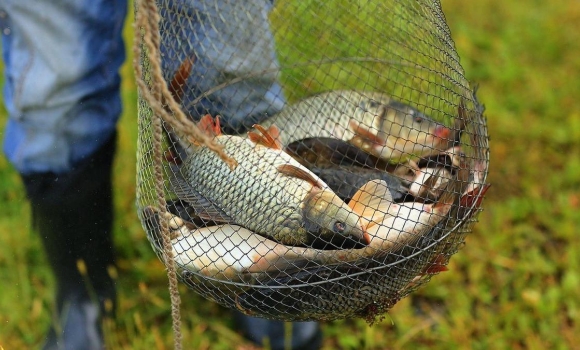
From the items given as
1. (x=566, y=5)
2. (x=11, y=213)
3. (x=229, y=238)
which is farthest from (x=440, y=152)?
(x=566, y=5)

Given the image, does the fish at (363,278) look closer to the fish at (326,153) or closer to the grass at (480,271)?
the fish at (326,153)

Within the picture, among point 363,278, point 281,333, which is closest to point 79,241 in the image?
point 281,333

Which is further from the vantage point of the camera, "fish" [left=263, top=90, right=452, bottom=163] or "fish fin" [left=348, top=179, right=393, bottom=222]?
"fish" [left=263, top=90, right=452, bottom=163]

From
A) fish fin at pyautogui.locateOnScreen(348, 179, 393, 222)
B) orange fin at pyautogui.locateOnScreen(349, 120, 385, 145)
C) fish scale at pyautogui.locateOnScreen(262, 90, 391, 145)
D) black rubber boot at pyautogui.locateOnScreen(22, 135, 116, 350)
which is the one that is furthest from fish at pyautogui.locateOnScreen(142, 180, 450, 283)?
black rubber boot at pyautogui.locateOnScreen(22, 135, 116, 350)

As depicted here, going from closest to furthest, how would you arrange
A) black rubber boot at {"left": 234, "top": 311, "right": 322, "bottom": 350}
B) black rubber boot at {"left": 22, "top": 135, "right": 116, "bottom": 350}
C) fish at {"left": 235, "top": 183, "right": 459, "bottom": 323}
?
1. fish at {"left": 235, "top": 183, "right": 459, "bottom": 323}
2. black rubber boot at {"left": 22, "top": 135, "right": 116, "bottom": 350}
3. black rubber boot at {"left": 234, "top": 311, "right": 322, "bottom": 350}

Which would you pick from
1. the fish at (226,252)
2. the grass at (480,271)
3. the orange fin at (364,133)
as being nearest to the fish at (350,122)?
the orange fin at (364,133)

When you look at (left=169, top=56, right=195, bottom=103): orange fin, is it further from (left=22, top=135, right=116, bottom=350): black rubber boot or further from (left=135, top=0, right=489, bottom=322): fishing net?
(left=22, top=135, right=116, bottom=350): black rubber boot
